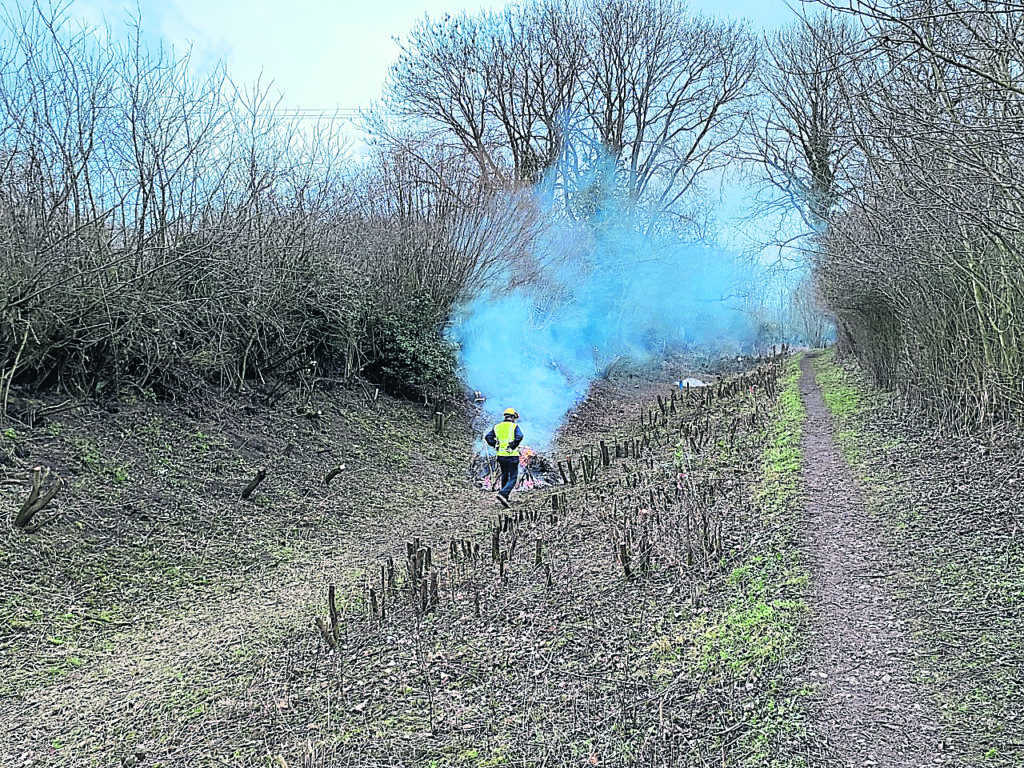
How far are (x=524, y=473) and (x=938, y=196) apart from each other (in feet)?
24.1

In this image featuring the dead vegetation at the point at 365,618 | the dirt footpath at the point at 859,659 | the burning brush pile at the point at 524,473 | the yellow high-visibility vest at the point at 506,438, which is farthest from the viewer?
the burning brush pile at the point at 524,473

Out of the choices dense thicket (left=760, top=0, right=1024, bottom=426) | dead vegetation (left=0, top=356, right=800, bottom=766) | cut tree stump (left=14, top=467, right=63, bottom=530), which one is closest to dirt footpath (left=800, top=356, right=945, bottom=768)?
dead vegetation (left=0, top=356, right=800, bottom=766)

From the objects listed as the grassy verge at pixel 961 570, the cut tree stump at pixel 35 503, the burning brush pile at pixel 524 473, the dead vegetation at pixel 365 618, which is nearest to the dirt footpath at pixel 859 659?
the grassy verge at pixel 961 570

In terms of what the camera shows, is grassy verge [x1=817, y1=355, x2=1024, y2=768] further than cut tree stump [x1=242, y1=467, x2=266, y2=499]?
No

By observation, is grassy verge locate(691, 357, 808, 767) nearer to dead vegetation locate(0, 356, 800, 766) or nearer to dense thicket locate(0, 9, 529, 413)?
dead vegetation locate(0, 356, 800, 766)

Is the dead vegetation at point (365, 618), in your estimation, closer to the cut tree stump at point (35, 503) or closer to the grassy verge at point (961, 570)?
the cut tree stump at point (35, 503)

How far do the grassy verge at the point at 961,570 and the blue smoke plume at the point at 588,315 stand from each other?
8.43 m

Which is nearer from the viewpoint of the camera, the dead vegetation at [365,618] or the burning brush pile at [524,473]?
the dead vegetation at [365,618]

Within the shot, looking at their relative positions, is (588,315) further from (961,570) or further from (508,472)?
(961,570)

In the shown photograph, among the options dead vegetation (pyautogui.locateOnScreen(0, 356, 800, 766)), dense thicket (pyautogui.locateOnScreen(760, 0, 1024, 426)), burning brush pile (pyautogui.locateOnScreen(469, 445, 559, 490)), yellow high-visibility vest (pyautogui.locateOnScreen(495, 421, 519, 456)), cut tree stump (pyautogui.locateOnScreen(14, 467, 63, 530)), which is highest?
dense thicket (pyautogui.locateOnScreen(760, 0, 1024, 426))

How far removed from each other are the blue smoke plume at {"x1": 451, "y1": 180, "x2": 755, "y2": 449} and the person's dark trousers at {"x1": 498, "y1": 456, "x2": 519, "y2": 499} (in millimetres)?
4906

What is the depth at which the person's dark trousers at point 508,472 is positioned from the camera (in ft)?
38.8

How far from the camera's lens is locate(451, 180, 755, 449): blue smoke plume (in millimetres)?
19812

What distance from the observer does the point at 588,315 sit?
96.2ft
